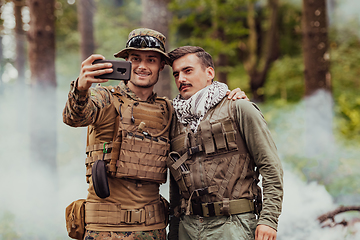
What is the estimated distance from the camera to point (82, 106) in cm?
236

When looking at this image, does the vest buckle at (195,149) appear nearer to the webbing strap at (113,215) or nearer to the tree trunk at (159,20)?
the webbing strap at (113,215)

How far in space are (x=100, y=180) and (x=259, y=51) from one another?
16248 mm

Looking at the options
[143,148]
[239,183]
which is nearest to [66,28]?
[143,148]

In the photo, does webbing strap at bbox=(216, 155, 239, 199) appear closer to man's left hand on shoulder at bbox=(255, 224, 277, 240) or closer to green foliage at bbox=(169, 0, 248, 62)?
man's left hand on shoulder at bbox=(255, 224, 277, 240)

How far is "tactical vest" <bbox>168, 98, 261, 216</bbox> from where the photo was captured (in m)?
2.57

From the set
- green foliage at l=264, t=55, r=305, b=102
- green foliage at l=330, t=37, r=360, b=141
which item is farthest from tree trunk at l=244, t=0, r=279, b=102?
green foliage at l=330, t=37, r=360, b=141

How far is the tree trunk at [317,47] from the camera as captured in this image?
6727 millimetres

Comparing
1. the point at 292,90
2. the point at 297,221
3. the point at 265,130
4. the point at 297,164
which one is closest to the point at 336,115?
the point at 292,90

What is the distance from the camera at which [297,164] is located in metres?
7.31

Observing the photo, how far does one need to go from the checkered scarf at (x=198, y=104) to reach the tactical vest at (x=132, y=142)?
9.7 inches

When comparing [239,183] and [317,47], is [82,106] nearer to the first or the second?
[239,183]

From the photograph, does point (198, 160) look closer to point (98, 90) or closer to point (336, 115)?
point (98, 90)

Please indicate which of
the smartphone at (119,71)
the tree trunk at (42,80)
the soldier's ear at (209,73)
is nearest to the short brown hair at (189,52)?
the soldier's ear at (209,73)

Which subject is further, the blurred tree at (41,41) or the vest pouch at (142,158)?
the blurred tree at (41,41)
